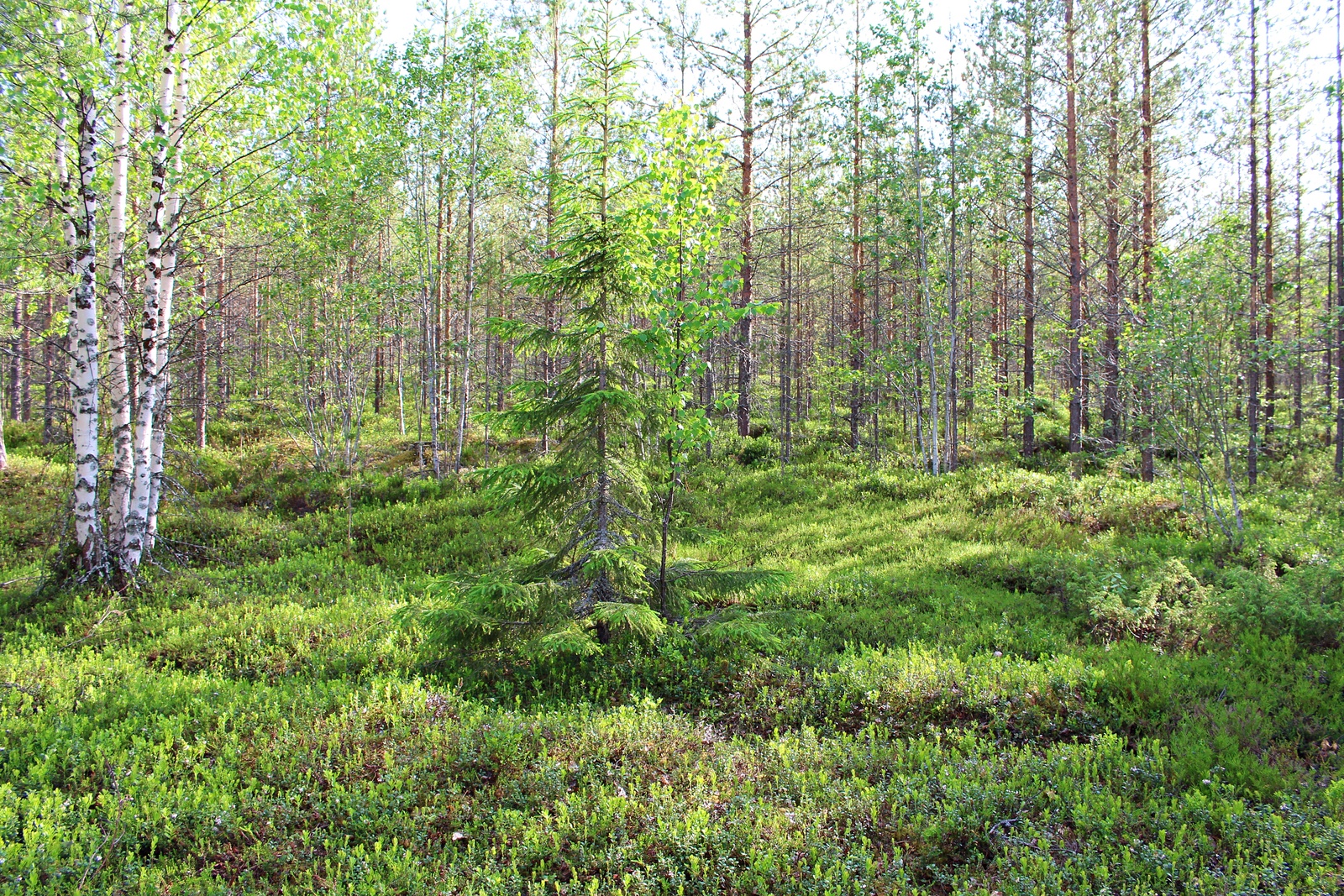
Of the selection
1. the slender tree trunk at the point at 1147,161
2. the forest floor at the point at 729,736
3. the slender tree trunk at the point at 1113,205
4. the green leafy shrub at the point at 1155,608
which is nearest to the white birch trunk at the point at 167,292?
the forest floor at the point at 729,736

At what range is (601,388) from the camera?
6.90m

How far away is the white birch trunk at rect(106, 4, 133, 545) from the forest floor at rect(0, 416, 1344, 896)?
1285mm

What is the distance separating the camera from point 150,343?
8906 millimetres

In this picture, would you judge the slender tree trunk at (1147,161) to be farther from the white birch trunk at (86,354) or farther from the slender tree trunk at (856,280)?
the white birch trunk at (86,354)

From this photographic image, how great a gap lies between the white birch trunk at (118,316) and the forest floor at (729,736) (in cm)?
129

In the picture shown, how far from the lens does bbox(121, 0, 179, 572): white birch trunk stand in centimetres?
870

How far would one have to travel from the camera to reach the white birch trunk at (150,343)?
28.5 ft

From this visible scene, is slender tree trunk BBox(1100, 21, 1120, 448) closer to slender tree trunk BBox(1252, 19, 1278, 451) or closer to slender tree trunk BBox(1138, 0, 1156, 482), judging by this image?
slender tree trunk BBox(1138, 0, 1156, 482)

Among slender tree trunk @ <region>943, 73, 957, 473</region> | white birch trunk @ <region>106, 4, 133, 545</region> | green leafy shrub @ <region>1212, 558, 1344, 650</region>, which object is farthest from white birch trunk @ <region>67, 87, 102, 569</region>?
slender tree trunk @ <region>943, 73, 957, 473</region>

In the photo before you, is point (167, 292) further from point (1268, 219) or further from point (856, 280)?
point (1268, 219)

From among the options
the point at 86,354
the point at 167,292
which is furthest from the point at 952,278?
the point at 86,354

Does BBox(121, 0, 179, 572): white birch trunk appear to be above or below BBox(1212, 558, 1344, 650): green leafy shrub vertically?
above

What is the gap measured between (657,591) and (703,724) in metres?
1.74

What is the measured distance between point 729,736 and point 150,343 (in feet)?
30.0
